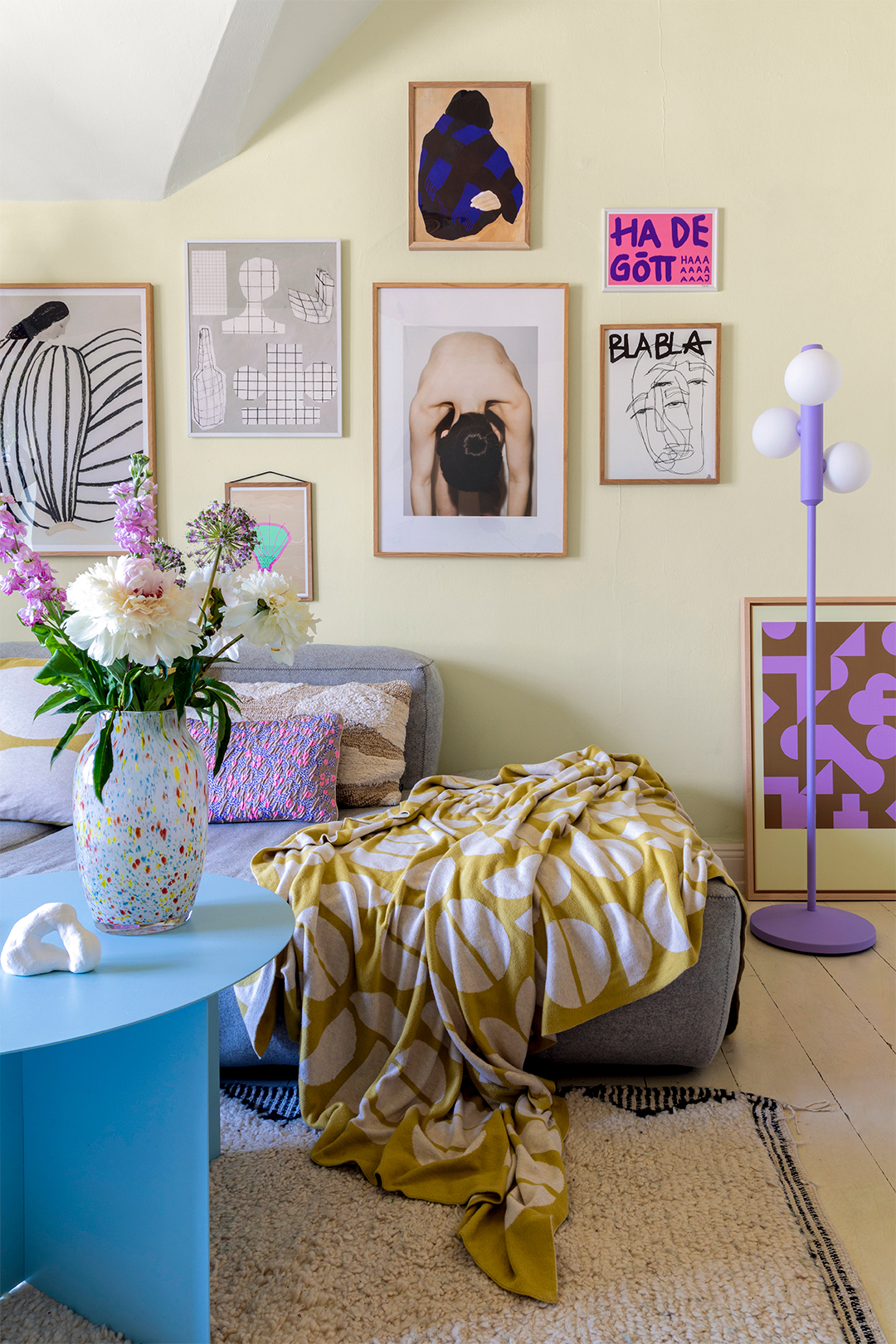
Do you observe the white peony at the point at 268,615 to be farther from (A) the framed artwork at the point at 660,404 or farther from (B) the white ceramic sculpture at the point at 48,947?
(A) the framed artwork at the point at 660,404

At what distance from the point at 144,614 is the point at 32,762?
1408mm

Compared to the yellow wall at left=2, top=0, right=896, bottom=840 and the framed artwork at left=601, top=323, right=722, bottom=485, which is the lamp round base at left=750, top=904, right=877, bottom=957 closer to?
the yellow wall at left=2, top=0, right=896, bottom=840

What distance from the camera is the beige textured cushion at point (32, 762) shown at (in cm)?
223

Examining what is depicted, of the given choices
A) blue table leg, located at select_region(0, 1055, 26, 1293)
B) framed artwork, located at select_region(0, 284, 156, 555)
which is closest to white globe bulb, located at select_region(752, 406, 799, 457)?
framed artwork, located at select_region(0, 284, 156, 555)

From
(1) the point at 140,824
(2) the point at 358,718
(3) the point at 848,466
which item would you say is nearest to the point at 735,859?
(3) the point at 848,466

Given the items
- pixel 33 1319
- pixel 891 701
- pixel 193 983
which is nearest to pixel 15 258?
pixel 193 983

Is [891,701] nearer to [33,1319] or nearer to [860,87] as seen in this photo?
[860,87]

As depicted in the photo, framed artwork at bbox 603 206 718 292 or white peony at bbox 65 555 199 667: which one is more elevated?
framed artwork at bbox 603 206 718 292

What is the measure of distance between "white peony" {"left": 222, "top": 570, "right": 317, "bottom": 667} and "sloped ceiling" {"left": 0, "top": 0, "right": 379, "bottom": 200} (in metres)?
1.93

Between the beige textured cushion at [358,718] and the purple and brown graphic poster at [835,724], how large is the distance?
1.21 metres

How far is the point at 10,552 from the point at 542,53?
2509 mm

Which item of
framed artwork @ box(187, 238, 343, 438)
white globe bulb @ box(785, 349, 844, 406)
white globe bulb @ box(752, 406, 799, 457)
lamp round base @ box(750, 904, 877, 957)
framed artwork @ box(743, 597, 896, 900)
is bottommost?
lamp round base @ box(750, 904, 877, 957)

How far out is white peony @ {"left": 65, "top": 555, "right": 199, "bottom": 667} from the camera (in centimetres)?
105

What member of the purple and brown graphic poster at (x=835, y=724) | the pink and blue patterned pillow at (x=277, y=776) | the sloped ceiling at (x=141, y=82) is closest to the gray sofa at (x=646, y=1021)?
the pink and blue patterned pillow at (x=277, y=776)
